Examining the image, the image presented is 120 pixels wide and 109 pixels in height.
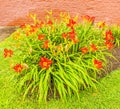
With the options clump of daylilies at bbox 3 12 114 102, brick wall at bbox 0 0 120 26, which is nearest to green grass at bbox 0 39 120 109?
clump of daylilies at bbox 3 12 114 102

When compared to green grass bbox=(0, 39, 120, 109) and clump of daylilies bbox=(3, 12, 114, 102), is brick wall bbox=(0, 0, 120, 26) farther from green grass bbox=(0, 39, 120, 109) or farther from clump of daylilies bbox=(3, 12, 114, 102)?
green grass bbox=(0, 39, 120, 109)

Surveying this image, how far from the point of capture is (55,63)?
404cm

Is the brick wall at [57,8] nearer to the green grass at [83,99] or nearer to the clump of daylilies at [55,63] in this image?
the clump of daylilies at [55,63]

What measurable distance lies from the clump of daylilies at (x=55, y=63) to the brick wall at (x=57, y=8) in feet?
10.4

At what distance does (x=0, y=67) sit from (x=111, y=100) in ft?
7.53

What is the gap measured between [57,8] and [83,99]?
444 cm

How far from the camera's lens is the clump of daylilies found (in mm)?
3791

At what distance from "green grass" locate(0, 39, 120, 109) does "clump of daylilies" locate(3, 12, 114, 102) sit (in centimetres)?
12

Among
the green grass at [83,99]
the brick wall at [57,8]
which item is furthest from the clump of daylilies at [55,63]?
the brick wall at [57,8]

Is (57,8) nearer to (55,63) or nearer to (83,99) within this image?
(55,63)

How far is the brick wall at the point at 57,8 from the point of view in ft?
24.7

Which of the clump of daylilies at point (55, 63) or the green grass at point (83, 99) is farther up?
the clump of daylilies at point (55, 63)

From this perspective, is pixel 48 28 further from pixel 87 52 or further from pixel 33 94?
pixel 33 94

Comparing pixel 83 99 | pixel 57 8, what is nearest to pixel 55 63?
pixel 83 99
